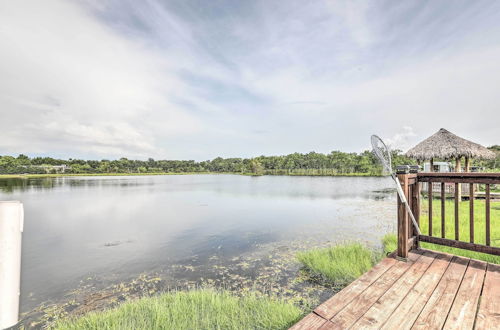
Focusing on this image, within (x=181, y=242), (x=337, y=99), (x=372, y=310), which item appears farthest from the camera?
(x=337, y=99)

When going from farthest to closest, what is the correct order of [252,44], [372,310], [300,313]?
[252,44] → [300,313] → [372,310]

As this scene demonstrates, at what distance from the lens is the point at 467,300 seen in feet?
5.72

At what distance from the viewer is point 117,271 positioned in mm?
4535

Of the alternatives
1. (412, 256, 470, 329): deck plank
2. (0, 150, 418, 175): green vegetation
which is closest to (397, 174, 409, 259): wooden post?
(412, 256, 470, 329): deck plank

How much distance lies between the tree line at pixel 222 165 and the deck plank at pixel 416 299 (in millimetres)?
43340

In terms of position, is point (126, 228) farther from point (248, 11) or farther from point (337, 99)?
point (337, 99)

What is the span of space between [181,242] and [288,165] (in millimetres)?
63946

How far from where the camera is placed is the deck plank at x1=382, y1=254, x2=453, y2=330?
1.50 m

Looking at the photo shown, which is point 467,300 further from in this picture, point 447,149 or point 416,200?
point 447,149

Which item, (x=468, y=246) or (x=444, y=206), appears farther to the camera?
(x=444, y=206)

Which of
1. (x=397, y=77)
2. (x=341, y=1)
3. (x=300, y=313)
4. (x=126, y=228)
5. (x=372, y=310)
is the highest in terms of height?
(x=341, y=1)

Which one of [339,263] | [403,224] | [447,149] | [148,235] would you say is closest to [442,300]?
[403,224]

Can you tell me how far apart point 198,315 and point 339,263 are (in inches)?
104

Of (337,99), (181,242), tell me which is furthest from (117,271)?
(337,99)
